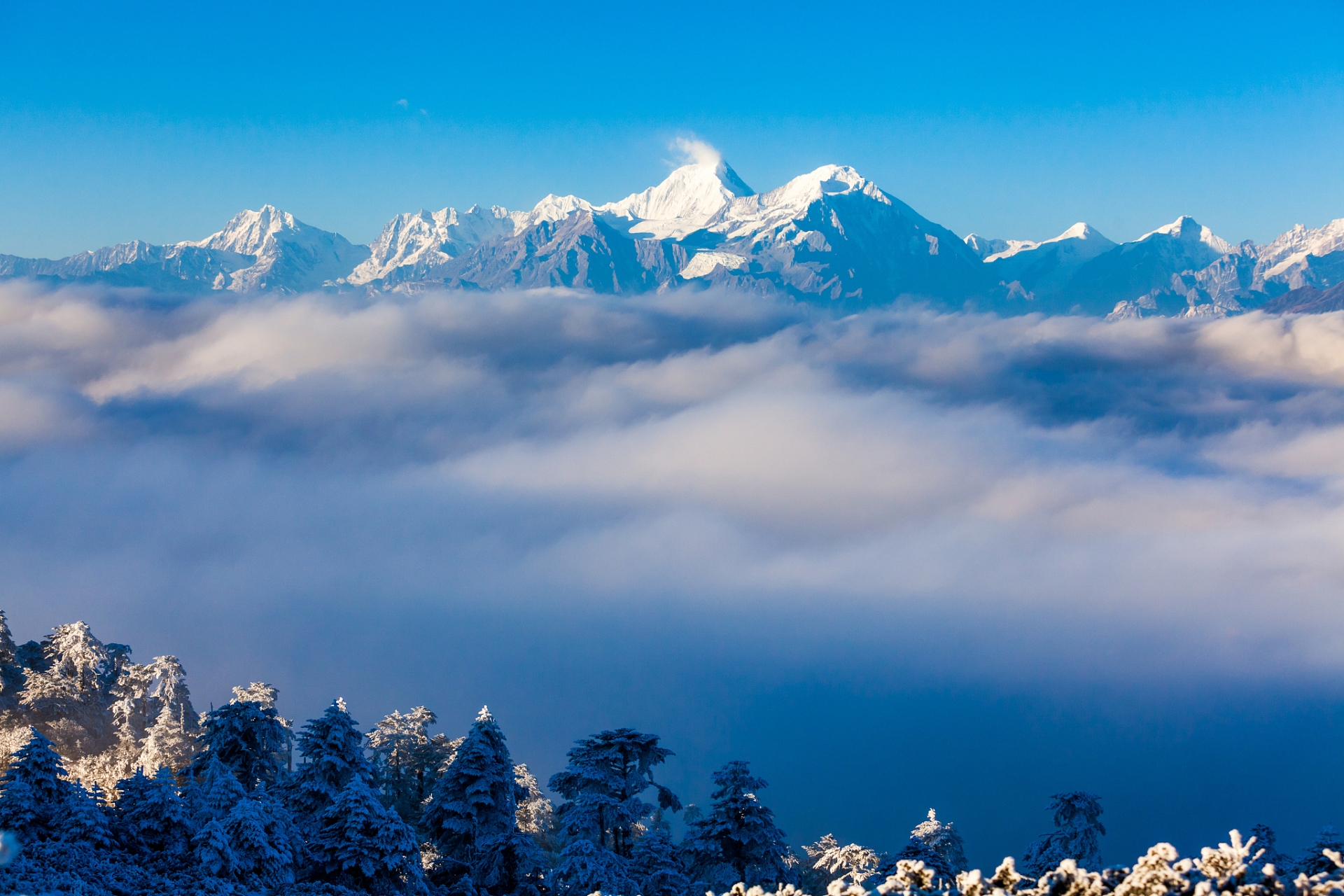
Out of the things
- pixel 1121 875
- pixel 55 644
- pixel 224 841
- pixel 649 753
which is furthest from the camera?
pixel 55 644

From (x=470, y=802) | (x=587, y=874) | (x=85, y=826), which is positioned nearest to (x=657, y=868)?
(x=587, y=874)

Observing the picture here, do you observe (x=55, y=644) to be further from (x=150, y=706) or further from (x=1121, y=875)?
(x=1121, y=875)

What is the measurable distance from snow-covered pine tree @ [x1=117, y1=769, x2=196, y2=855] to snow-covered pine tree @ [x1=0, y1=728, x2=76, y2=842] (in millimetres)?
2194

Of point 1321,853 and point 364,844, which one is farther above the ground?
point 1321,853

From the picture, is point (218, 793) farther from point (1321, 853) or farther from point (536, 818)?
point (1321, 853)

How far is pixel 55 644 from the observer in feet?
246

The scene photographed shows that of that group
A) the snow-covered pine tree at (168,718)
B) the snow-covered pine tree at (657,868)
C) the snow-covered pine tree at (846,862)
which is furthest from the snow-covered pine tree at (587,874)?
the snow-covered pine tree at (168,718)

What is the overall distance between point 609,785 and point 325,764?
15940 millimetres

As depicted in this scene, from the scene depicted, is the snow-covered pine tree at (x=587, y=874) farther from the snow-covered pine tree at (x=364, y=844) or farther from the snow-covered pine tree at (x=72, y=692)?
the snow-covered pine tree at (x=72, y=692)

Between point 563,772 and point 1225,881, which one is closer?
point 1225,881

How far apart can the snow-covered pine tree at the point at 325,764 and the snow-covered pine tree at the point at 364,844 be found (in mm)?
8504

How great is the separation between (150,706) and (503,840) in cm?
4623

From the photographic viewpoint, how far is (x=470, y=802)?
48.9 metres

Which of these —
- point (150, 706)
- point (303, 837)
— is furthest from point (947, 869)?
point (150, 706)
